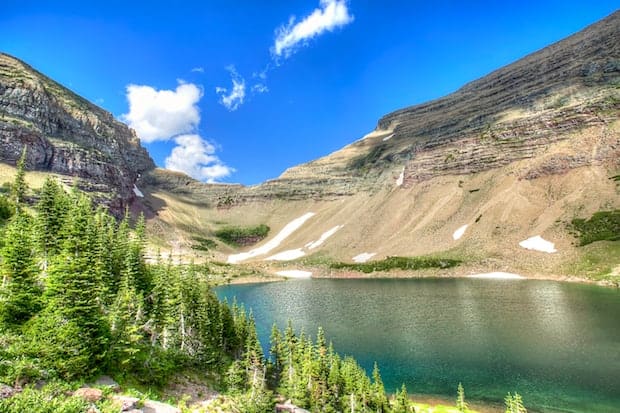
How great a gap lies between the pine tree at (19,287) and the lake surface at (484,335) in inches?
1268

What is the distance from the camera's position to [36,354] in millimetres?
16234

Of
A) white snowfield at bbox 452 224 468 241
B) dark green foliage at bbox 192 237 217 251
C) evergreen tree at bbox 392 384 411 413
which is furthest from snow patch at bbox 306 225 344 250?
evergreen tree at bbox 392 384 411 413

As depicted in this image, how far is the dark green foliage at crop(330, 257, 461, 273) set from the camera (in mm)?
111938

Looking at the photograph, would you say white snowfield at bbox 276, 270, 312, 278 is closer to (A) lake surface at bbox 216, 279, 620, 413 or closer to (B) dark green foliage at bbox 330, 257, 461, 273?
(B) dark green foliage at bbox 330, 257, 461, 273

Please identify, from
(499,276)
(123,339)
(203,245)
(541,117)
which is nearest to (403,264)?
(499,276)

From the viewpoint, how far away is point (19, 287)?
20906 millimetres

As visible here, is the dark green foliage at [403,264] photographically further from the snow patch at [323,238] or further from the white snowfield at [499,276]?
the snow patch at [323,238]

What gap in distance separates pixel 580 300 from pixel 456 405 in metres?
49.1

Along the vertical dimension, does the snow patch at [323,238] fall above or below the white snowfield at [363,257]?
above

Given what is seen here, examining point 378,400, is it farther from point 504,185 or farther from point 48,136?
point 48,136

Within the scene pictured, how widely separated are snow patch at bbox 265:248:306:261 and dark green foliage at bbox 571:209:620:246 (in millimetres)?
101978

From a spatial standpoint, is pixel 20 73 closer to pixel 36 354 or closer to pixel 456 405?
pixel 36 354

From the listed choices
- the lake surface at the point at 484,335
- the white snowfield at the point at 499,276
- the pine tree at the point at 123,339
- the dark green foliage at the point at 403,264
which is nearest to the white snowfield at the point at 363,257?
the dark green foliage at the point at 403,264

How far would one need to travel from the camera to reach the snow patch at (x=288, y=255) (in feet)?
532
